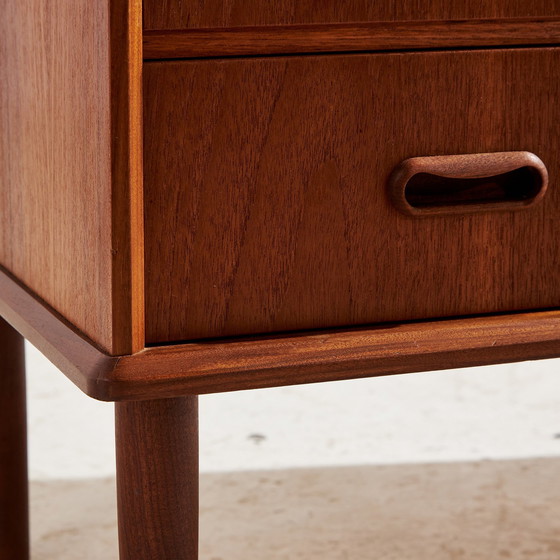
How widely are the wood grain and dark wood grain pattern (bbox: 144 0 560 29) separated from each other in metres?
0.02

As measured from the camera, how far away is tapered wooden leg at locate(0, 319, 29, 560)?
91 cm

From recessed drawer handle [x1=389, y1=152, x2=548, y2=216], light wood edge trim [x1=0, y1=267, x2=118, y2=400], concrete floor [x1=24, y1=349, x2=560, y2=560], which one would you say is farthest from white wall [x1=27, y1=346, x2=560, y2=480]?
recessed drawer handle [x1=389, y1=152, x2=548, y2=216]

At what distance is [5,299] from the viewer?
0.72m

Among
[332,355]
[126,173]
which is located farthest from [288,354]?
[126,173]

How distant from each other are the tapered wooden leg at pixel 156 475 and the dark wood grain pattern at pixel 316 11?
0.68 ft

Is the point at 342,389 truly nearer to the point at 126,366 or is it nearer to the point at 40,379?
the point at 40,379

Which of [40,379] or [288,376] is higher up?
[288,376]

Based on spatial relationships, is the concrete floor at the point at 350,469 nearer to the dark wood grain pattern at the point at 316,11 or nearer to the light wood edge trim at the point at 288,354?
the light wood edge trim at the point at 288,354

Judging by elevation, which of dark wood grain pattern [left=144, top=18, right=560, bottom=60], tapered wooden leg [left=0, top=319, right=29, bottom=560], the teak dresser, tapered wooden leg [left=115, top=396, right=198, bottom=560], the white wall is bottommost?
the white wall

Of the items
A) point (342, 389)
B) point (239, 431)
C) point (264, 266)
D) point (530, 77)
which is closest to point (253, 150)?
point (264, 266)

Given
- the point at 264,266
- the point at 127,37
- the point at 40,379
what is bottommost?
the point at 40,379

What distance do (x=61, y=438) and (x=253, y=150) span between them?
0.77m

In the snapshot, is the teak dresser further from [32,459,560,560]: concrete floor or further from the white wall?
the white wall

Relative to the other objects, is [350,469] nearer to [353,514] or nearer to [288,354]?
[353,514]
